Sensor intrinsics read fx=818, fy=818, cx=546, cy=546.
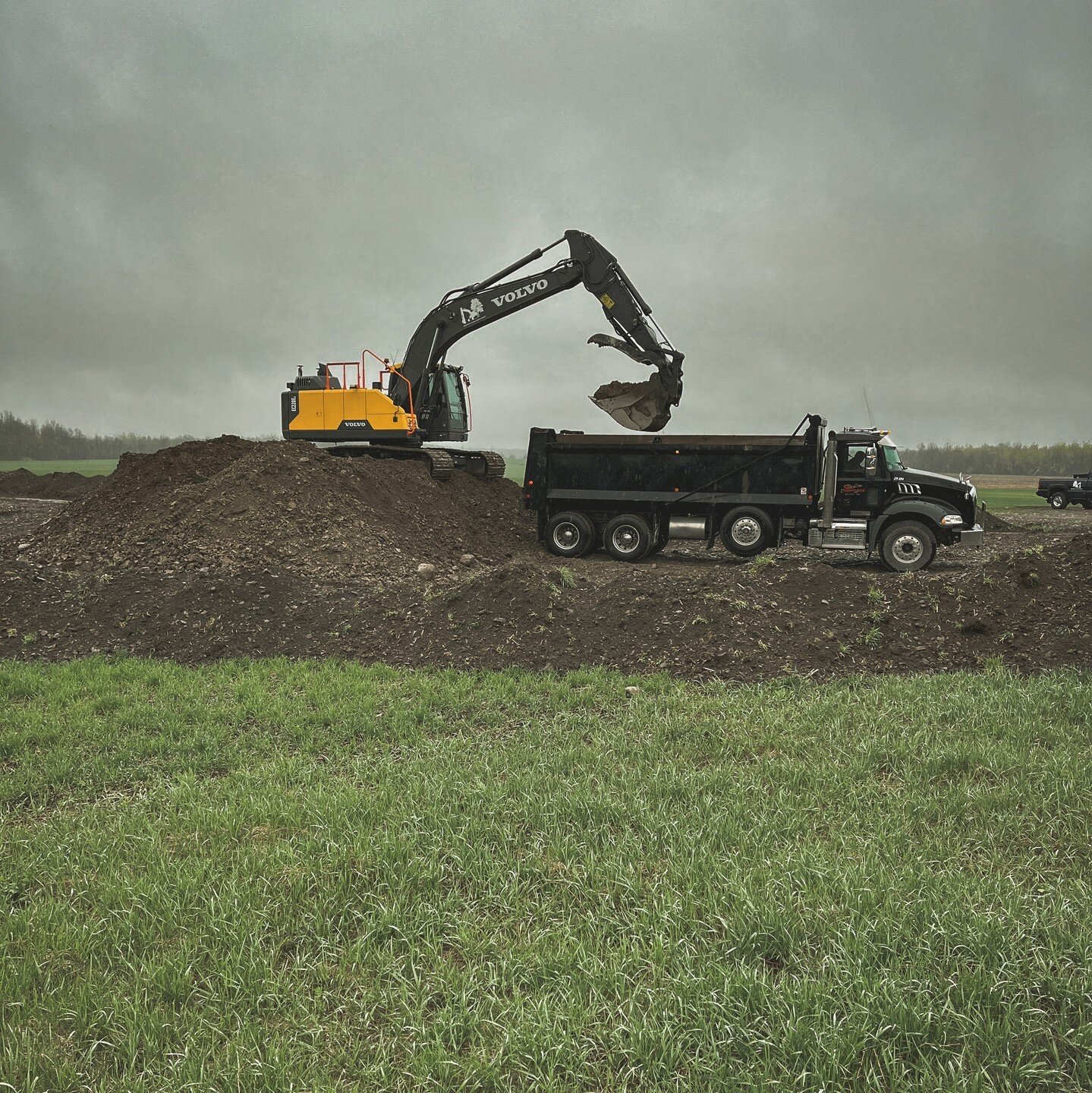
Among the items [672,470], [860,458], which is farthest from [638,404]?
[860,458]

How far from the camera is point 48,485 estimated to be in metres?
35.1

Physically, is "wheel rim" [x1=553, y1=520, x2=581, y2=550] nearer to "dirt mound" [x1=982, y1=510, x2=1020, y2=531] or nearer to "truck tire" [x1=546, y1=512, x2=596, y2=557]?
"truck tire" [x1=546, y1=512, x2=596, y2=557]

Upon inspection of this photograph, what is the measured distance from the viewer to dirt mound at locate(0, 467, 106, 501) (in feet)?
112

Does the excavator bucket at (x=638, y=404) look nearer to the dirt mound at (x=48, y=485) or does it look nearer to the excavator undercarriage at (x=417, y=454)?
the excavator undercarriage at (x=417, y=454)

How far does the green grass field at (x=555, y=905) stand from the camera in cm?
289

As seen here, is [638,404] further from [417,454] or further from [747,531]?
[417,454]

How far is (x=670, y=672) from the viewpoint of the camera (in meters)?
8.28

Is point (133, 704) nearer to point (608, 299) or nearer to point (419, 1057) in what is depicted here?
point (419, 1057)

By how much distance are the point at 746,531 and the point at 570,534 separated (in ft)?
11.7

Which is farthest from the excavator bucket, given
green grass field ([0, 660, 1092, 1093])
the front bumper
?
green grass field ([0, 660, 1092, 1093])

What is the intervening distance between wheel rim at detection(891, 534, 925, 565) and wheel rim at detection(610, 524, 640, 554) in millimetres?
4776

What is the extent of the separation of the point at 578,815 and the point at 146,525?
12943 mm

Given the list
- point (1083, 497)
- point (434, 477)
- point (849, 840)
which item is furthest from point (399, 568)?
point (1083, 497)

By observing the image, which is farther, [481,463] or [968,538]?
[481,463]
